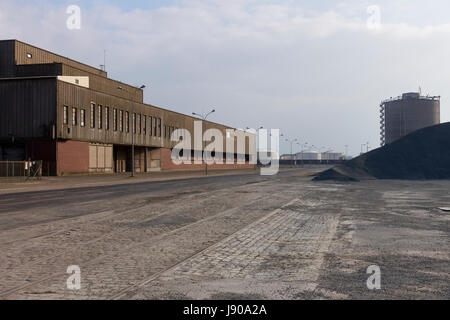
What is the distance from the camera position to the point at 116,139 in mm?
55094

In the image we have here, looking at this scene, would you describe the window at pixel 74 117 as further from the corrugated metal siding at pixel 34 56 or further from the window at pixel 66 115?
the corrugated metal siding at pixel 34 56

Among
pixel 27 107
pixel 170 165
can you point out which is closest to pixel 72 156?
pixel 27 107

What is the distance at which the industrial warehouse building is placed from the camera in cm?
4334


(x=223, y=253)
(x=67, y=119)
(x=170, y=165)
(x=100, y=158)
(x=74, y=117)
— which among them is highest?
(x=74, y=117)

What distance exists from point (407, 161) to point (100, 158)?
35.1m

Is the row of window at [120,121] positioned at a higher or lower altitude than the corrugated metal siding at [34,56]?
lower

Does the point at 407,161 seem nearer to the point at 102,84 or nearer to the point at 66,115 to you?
the point at 66,115

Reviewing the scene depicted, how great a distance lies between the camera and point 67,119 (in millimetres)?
45031

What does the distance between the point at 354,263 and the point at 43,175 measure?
136ft

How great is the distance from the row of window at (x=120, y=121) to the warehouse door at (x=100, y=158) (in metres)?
2.43

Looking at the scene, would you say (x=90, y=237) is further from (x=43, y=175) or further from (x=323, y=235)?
(x=43, y=175)

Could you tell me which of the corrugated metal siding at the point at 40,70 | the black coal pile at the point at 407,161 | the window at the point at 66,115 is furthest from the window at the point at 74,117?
the black coal pile at the point at 407,161

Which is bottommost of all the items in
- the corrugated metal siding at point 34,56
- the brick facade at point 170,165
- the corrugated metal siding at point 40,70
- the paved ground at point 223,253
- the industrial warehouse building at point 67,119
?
the paved ground at point 223,253

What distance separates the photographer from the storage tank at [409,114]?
304ft
